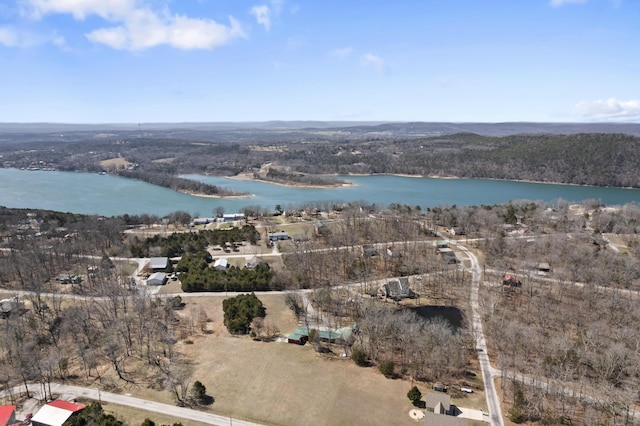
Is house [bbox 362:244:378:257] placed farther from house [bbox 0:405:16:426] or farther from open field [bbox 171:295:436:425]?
house [bbox 0:405:16:426]

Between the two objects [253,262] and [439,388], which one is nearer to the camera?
[439,388]

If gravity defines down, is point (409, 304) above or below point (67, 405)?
below

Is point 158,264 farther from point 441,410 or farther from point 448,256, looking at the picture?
point 441,410

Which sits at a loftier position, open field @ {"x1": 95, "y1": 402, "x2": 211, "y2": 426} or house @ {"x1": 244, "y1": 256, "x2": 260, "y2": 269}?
house @ {"x1": 244, "y1": 256, "x2": 260, "y2": 269}

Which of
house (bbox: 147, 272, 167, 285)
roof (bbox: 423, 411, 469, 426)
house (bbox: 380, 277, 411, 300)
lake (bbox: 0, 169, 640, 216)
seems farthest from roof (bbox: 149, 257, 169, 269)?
lake (bbox: 0, 169, 640, 216)

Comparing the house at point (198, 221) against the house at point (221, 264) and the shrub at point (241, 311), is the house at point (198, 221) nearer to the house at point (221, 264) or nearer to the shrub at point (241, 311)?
the house at point (221, 264)

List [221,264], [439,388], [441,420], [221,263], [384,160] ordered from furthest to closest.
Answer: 1. [384,160]
2. [221,263]
3. [221,264]
4. [439,388]
5. [441,420]

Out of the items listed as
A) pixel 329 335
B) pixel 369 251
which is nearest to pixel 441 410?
pixel 329 335

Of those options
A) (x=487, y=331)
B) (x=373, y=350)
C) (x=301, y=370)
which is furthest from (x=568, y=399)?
(x=301, y=370)
